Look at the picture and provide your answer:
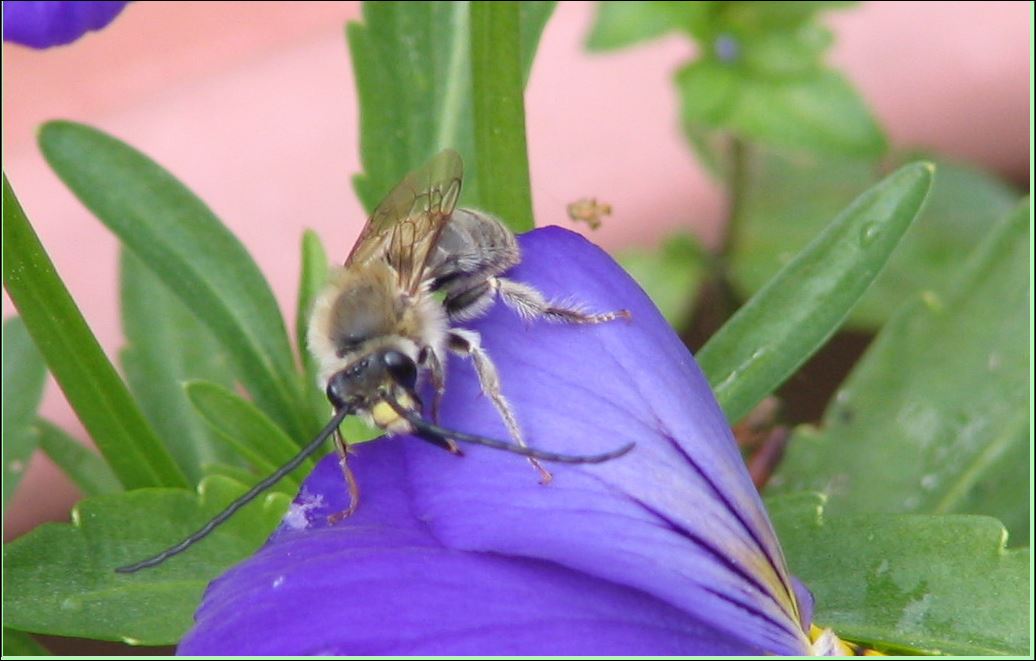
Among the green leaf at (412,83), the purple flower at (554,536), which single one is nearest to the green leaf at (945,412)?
the green leaf at (412,83)

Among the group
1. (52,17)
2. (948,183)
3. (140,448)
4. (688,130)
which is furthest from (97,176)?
(948,183)

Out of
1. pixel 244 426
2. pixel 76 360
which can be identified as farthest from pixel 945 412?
pixel 76 360

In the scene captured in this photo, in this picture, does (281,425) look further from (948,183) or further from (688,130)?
(948,183)

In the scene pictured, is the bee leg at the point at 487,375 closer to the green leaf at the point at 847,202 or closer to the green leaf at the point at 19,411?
the green leaf at the point at 19,411

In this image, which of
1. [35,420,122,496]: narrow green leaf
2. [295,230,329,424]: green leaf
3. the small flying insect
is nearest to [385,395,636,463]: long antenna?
the small flying insect

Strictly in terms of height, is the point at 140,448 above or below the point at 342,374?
below

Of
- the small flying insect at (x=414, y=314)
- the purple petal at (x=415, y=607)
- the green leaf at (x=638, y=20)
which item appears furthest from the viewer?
the green leaf at (x=638, y=20)

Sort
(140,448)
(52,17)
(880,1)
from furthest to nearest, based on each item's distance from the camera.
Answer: (880,1) → (140,448) → (52,17)
